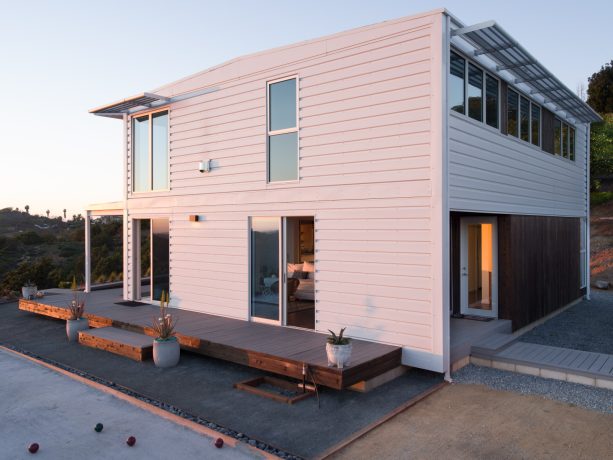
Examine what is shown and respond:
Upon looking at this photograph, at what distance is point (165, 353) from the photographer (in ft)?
21.0

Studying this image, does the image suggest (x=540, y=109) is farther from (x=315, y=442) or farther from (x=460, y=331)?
(x=315, y=442)

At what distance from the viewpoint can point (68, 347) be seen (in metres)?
7.65

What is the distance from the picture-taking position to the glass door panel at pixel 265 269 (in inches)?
295

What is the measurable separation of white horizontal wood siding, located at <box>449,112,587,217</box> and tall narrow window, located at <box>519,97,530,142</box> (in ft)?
0.60

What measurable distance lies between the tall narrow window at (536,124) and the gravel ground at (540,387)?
4867mm

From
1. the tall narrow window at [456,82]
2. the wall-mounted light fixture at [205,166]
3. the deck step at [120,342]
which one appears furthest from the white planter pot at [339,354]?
the wall-mounted light fixture at [205,166]

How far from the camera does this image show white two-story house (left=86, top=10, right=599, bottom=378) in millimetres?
5863

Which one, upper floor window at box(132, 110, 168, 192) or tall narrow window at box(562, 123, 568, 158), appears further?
tall narrow window at box(562, 123, 568, 158)

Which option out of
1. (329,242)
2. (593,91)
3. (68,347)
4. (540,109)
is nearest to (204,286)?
(68,347)

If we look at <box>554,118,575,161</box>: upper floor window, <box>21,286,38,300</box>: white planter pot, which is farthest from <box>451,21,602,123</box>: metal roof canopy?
<box>21,286,38,300</box>: white planter pot

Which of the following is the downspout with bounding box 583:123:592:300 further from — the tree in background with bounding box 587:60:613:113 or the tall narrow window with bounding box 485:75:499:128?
the tree in background with bounding box 587:60:613:113

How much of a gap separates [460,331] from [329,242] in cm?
232

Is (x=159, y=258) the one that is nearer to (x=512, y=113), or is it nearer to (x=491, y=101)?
(x=491, y=101)

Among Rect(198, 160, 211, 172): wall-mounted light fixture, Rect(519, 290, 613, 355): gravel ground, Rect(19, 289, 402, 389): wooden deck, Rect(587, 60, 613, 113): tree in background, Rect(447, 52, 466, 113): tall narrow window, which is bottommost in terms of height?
Rect(519, 290, 613, 355): gravel ground
